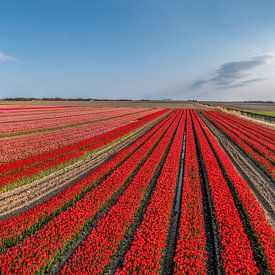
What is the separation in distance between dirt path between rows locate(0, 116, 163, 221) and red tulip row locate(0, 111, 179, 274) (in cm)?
251

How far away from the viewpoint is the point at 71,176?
16266mm

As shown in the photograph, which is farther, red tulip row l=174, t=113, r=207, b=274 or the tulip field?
the tulip field

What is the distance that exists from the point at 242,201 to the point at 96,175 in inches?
355

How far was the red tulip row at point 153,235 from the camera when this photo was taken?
23.7ft

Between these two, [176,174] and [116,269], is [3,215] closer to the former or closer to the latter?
[116,269]

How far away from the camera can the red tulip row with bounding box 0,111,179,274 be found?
7176mm

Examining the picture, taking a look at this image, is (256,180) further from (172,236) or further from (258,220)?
(172,236)

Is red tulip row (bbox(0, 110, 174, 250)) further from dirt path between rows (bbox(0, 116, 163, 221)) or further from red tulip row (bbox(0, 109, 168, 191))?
red tulip row (bbox(0, 109, 168, 191))

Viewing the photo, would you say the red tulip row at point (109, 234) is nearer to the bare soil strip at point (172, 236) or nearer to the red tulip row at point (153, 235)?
the red tulip row at point (153, 235)

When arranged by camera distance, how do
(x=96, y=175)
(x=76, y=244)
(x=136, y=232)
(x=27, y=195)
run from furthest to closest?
(x=96, y=175)
(x=27, y=195)
(x=136, y=232)
(x=76, y=244)

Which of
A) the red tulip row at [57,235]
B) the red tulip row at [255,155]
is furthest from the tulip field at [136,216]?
the red tulip row at [255,155]

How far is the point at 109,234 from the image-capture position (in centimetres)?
889

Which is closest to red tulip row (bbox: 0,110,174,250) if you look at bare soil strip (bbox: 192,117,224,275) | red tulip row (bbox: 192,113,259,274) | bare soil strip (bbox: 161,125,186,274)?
bare soil strip (bbox: 161,125,186,274)

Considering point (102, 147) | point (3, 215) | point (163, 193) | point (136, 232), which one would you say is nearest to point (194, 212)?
point (163, 193)
